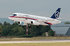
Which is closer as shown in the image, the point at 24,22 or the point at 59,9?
the point at 24,22

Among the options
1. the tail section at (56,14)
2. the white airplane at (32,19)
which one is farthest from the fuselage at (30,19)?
the tail section at (56,14)

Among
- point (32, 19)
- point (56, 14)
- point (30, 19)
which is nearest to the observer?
point (30, 19)

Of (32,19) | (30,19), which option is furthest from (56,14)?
(30,19)

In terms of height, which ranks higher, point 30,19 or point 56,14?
point 56,14

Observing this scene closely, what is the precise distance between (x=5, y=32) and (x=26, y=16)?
54.2 feet

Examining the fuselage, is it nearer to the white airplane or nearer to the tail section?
the white airplane

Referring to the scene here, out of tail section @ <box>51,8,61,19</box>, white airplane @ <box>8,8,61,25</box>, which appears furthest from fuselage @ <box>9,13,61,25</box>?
tail section @ <box>51,8,61,19</box>

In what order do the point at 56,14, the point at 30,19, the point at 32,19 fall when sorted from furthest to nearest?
1. the point at 56,14
2. the point at 32,19
3. the point at 30,19

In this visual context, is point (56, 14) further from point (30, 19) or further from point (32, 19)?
point (30, 19)

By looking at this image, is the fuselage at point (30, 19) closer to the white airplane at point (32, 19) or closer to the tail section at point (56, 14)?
the white airplane at point (32, 19)

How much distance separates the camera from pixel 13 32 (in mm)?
112438

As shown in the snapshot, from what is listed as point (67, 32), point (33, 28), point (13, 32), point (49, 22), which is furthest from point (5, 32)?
point (67, 32)

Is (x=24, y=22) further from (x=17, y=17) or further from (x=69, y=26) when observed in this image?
(x=69, y=26)

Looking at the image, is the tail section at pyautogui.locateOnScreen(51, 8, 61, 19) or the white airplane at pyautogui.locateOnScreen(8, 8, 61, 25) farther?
the tail section at pyautogui.locateOnScreen(51, 8, 61, 19)
